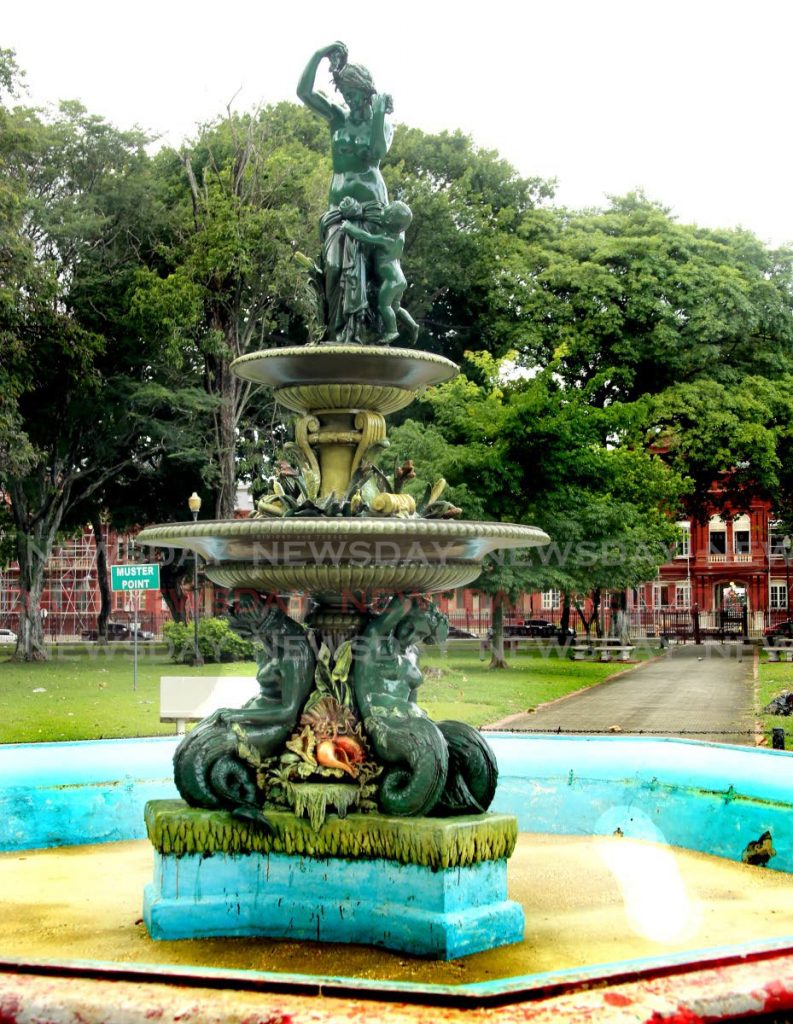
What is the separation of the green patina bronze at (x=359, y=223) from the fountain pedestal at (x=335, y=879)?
136 inches

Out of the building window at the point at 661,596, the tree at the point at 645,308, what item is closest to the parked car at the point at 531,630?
the tree at the point at 645,308

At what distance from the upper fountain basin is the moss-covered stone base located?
2.66 meters

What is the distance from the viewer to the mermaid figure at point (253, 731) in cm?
664

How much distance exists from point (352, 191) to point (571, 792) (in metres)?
4.55

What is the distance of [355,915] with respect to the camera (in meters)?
6.34

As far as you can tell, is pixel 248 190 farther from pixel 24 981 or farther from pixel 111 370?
pixel 24 981

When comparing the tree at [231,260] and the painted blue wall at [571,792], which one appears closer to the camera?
the painted blue wall at [571,792]

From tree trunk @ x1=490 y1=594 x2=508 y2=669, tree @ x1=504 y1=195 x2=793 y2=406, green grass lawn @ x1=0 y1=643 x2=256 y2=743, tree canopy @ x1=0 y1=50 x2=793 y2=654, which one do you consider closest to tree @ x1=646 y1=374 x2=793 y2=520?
tree canopy @ x1=0 y1=50 x2=793 y2=654

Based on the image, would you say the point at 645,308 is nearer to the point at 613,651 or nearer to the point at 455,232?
the point at 455,232

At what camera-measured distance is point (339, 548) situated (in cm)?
677

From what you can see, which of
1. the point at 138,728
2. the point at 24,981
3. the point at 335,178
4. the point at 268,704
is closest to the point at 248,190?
the point at 138,728

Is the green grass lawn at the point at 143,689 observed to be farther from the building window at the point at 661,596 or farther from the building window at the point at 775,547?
the building window at the point at 775,547

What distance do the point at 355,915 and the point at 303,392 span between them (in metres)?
3.23

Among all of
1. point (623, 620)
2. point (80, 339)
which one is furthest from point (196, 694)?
point (623, 620)
